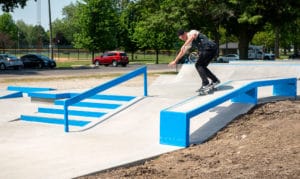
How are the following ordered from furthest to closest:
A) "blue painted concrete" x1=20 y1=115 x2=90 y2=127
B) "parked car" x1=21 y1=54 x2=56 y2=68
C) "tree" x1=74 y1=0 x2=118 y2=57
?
"tree" x1=74 y1=0 x2=118 y2=57 → "parked car" x1=21 y1=54 x2=56 y2=68 → "blue painted concrete" x1=20 y1=115 x2=90 y2=127

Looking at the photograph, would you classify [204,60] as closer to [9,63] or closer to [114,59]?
[9,63]

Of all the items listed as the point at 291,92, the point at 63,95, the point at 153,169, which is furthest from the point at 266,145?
the point at 63,95

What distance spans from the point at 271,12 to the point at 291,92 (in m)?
18.8

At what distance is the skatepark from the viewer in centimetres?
648

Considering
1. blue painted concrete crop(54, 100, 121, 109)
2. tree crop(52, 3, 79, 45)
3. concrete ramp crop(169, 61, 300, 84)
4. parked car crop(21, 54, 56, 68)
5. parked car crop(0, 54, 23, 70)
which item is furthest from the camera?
tree crop(52, 3, 79, 45)

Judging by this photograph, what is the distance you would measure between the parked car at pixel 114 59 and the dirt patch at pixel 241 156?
124 ft

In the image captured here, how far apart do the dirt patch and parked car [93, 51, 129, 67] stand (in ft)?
124

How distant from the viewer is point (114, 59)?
4662cm

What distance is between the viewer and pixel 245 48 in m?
33.7

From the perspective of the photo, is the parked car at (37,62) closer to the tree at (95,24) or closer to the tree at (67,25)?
the tree at (95,24)

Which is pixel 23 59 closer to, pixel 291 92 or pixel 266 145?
pixel 291 92

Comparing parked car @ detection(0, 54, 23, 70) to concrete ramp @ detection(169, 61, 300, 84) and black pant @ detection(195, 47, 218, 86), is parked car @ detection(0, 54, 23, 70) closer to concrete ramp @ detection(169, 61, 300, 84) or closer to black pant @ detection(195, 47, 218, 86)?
concrete ramp @ detection(169, 61, 300, 84)

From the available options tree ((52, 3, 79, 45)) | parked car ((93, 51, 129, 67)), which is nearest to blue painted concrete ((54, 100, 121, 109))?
parked car ((93, 51, 129, 67))

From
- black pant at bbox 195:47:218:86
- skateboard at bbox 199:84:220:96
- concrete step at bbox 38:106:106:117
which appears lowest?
concrete step at bbox 38:106:106:117
